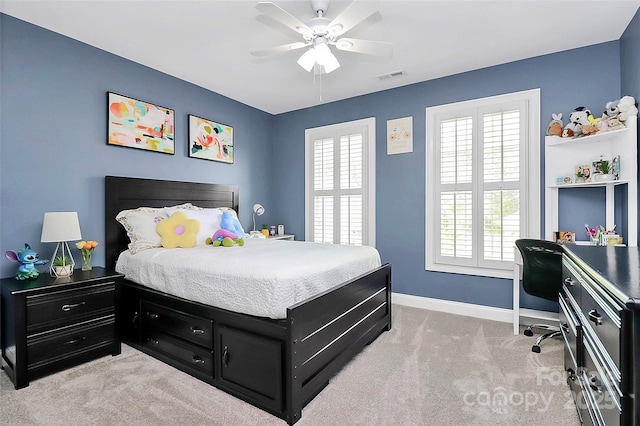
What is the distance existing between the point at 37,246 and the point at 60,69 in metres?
1.50

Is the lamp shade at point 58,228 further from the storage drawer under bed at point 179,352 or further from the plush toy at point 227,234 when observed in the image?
the plush toy at point 227,234

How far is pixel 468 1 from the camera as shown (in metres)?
2.29

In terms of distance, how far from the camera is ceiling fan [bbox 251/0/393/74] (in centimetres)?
194

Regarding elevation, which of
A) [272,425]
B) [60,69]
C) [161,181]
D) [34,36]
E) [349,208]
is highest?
[34,36]

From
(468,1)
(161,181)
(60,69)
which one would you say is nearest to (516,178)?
(468,1)

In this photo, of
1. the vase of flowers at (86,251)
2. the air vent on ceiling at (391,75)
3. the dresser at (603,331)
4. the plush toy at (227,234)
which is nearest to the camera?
the dresser at (603,331)

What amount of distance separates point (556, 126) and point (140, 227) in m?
3.92

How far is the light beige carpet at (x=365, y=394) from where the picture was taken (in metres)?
1.79

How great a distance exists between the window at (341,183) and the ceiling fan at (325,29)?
179 centimetres

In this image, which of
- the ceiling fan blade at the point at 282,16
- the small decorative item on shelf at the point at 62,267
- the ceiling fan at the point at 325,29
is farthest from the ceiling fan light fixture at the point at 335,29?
the small decorative item on shelf at the point at 62,267

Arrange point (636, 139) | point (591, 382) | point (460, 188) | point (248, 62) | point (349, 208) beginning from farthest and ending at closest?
1. point (349, 208)
2. point (460, 188)
3. point (248, 62)
4. point (636, 139)
5. point (591, 382)

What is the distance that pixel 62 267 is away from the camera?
247 centimetres

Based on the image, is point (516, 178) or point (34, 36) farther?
point (516, 178)

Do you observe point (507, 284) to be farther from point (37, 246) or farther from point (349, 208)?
point (37, 246)
